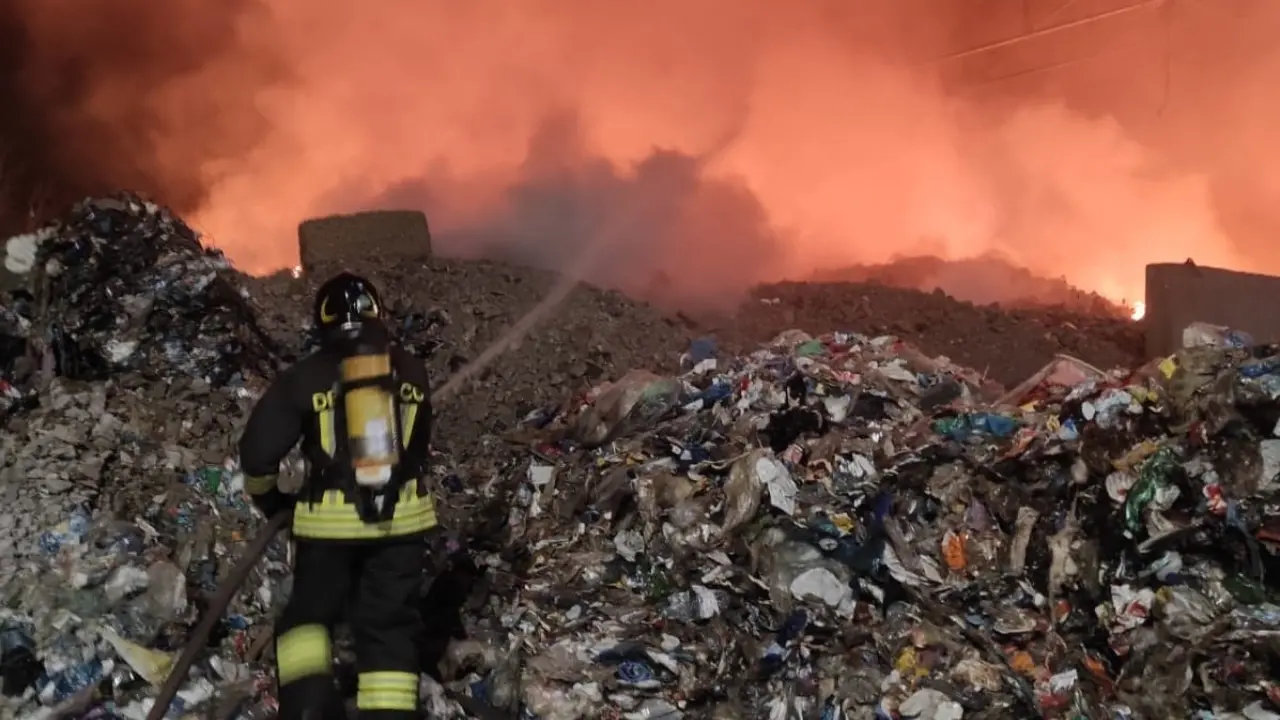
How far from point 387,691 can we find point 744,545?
1578 mm

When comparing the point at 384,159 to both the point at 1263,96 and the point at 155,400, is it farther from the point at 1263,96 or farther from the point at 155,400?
the point at 1263,96

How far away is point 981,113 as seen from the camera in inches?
525

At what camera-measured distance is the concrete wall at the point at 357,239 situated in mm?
7348

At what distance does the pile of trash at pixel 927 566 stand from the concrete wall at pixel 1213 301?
2356 mm

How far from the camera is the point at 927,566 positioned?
12.4 ft

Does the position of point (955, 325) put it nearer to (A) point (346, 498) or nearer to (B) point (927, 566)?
(B) point (927, 566)

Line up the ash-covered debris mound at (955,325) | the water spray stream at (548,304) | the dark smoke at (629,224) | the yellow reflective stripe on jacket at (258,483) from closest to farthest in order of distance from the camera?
1. the yellow reflective stripe on jacket at (258,483)
2. the water spray stream at (548,304)
3. the ash-covered debris mound at (955,325)
4. the dark smoke at (629,224)

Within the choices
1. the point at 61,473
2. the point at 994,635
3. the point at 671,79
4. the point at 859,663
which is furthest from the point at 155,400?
the point at 671,79

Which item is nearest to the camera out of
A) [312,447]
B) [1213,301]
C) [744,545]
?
[312,447]

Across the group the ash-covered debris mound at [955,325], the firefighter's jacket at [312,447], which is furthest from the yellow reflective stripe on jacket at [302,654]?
the ash-covered debris mound at [955,325]

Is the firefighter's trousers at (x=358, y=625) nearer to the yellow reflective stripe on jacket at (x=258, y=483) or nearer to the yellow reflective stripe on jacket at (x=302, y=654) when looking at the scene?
the yellow reflective stripe on jacket at (x=302, y=654)

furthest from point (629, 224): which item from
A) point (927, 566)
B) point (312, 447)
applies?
point (312, 447)

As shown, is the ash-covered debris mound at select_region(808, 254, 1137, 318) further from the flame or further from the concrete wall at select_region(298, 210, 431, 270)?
the concrete wall at select_region(298, 210, 431, 270)

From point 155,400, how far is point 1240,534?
476 cm
